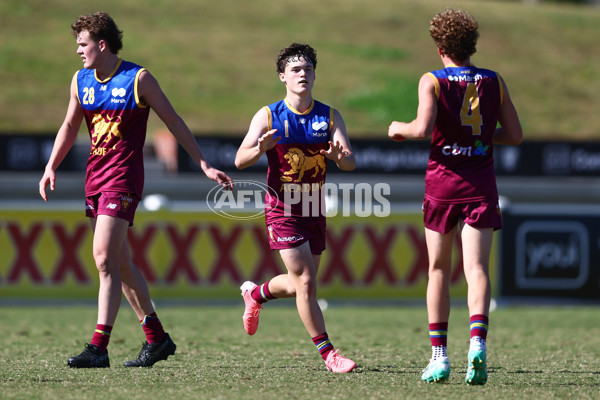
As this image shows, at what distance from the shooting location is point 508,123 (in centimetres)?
634

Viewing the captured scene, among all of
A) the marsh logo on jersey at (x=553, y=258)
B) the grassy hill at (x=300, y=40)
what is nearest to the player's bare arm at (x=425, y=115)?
the marsh logo on jersey at (x=553, y=258)

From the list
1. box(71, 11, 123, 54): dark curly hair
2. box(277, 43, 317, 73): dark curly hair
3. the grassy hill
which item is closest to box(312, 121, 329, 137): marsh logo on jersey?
box(277, 43, 317, 73): dark curly hair

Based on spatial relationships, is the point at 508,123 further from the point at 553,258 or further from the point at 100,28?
the point at 553,258

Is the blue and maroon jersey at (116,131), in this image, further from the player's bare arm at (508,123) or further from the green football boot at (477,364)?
the green football boot at (477,364)

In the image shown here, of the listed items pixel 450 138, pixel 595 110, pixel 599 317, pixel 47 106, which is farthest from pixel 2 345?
pixel 595 110

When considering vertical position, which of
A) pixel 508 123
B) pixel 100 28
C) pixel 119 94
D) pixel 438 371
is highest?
pixel 100 28

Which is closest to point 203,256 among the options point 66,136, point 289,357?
point 289,357

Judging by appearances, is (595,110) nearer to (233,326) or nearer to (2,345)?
(233,326)

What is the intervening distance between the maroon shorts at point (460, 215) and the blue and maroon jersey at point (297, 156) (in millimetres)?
842

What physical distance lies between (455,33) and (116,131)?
7.30 ft

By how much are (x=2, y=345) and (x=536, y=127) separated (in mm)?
30991

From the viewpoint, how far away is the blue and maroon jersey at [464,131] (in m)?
6.14

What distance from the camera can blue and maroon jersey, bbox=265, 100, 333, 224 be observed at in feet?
22.1

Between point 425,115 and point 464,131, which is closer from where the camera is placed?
point 425,115
